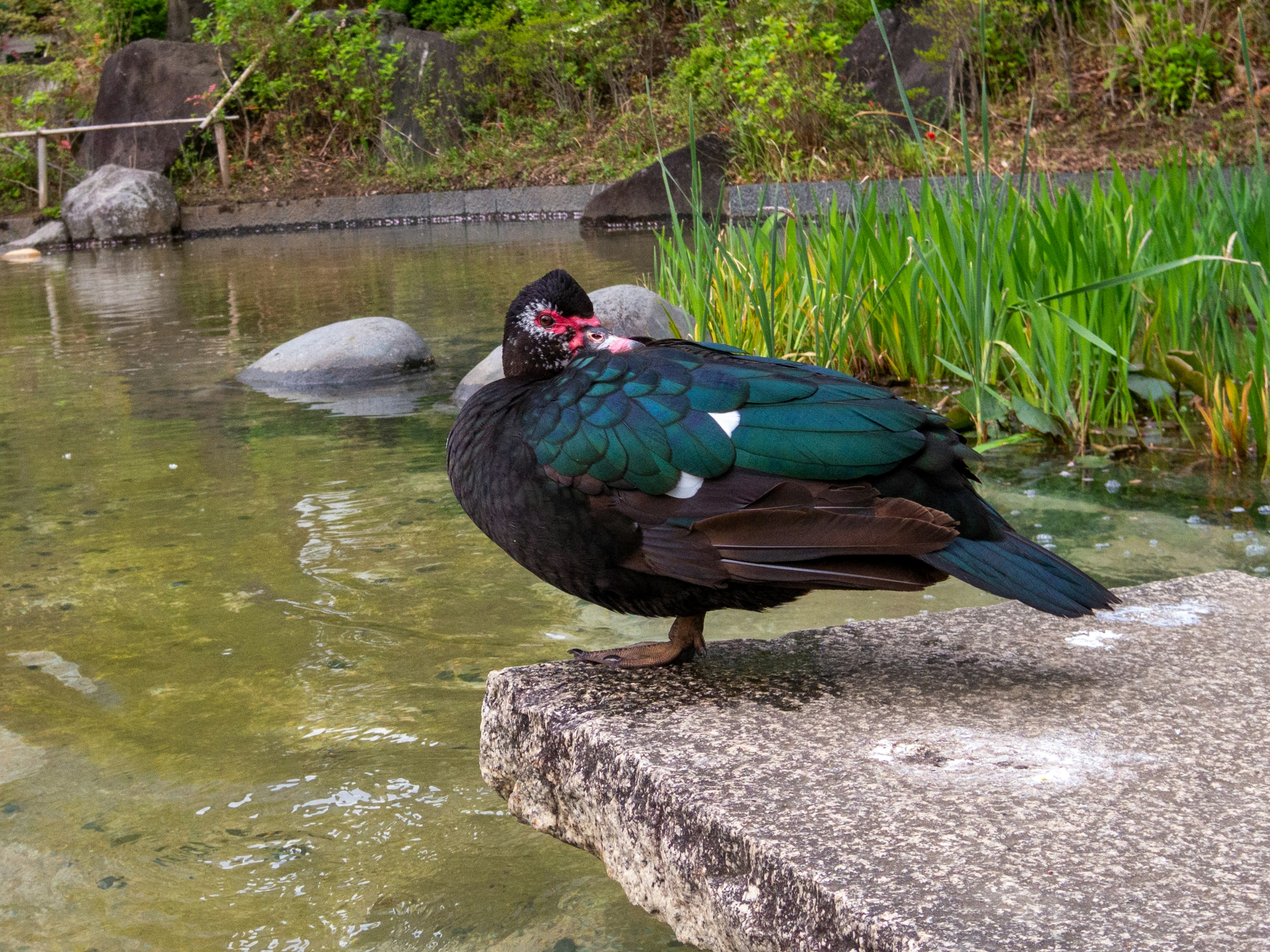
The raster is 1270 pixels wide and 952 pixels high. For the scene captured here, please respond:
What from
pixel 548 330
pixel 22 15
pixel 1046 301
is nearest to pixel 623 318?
pixel 1046 301

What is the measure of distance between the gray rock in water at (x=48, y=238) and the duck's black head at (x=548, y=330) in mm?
18294

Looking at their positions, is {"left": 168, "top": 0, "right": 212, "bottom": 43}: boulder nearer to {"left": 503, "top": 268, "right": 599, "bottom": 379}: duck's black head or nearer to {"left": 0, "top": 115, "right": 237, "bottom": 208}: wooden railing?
{"left": 0, "top": 115, "right": 237, "bottom": 208}: wooden railing

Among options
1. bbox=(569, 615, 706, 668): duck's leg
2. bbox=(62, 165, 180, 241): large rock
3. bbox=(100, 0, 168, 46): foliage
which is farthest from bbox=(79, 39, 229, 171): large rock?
bbox=(569, 615, 706, 668): duck's leg

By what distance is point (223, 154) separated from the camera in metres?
19.8

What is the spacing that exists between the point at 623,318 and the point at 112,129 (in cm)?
1814

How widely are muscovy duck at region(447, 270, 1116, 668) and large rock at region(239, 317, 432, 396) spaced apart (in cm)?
471

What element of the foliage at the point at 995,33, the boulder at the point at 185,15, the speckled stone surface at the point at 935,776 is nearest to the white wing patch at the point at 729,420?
the speckled stone surface at the point at 935,776

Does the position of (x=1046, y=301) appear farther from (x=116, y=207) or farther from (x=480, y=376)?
(x=116, y=207)

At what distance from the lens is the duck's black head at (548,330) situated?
7.25 ft

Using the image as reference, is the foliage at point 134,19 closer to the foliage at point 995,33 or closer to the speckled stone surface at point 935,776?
the foliage at point 995,33

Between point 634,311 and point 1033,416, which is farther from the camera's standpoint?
point 634,311

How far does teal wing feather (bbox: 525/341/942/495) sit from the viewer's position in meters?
1.81

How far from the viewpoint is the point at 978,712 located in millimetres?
1781

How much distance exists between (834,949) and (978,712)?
1.88ft
